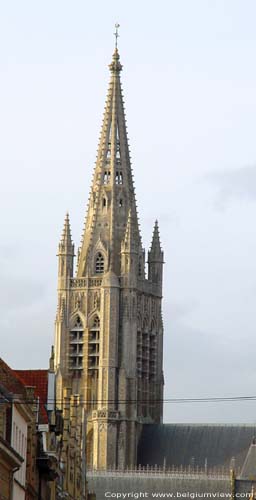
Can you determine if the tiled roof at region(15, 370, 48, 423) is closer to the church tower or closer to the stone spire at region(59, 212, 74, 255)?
the church tower

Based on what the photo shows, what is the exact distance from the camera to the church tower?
178m

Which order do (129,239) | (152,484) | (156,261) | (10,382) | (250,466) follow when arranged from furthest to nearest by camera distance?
1. (156,261)
2. (129,239)
3. (152,484)
4. (250,466)
5. (10,382)

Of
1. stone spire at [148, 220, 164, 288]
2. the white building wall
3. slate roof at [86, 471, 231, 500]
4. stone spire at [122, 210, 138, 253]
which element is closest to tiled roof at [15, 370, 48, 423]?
the white building wall

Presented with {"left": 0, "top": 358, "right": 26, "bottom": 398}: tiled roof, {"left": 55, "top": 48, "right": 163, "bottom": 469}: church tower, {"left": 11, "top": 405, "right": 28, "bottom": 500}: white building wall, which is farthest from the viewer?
{"left": 55, "top": 48, "right": 163, "bottom": 469}: church tower

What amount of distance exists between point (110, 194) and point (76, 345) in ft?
46.6

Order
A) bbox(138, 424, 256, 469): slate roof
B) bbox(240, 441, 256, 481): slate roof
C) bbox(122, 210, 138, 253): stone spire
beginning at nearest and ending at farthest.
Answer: bbox(240, 441, 256, 481): slate roof → bbox(122, 210, 138, 253): stone spire → bbox(138, 424, 256, 469): slate roof

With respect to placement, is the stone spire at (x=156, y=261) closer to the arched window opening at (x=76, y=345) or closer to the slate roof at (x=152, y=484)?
the arched window opening at (x=76, y=345)

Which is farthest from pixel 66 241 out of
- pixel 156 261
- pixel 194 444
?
pixel 194 444

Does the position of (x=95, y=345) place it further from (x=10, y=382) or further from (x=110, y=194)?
(x=10, y=382)

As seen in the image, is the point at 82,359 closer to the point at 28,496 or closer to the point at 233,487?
the point at 233,487

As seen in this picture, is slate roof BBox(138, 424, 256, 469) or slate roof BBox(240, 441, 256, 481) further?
slate roof BBox(138, 424, 256, 469)

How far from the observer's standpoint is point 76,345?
183000 mm

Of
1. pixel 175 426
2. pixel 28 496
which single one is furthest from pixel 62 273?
pixel 28 496

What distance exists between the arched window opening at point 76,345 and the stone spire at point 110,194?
204 inches
